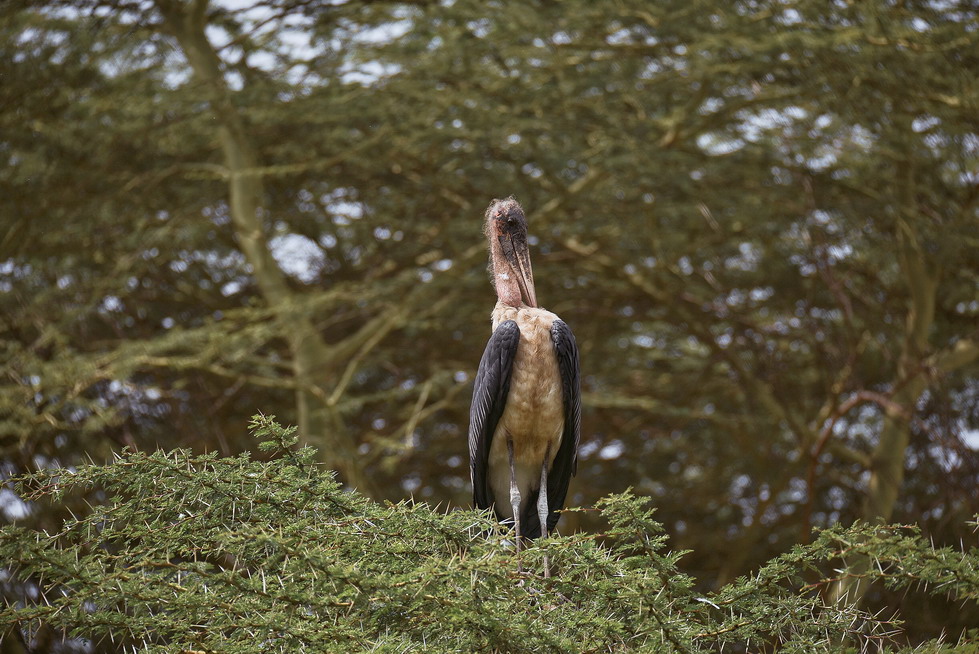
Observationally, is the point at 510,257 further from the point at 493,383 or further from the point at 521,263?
the point at 493,383

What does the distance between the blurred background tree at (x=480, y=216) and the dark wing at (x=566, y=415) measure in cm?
369

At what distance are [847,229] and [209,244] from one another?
6.26 metres

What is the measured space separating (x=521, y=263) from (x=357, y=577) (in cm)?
328

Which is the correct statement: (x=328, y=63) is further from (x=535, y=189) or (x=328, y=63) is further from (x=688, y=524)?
(x=688, y=524)

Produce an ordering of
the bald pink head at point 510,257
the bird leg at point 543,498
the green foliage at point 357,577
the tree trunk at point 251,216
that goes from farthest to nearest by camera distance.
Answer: the tree trunk at point 251,216 < the bald pink head at point 510,257 < the bird leg at point 543,498 < the green foliage at point 357,577

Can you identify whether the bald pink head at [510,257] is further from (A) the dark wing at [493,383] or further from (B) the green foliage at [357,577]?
(B) the green foliage at [357,577]

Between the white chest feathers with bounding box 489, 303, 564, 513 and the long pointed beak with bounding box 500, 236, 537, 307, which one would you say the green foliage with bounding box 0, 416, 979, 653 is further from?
the long pointed beak with bounding box 500, 236, 537, 307

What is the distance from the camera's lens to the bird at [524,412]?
5895 millimetres

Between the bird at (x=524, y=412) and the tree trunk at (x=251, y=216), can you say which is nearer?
the bird at (x=524, y=412)

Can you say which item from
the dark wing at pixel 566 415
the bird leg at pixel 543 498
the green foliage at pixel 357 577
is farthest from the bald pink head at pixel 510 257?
the green foliage at pixel 357 577

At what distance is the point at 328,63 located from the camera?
1120cm

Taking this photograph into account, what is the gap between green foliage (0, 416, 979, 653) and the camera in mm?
3439

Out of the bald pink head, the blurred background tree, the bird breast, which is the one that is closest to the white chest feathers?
the bird breast

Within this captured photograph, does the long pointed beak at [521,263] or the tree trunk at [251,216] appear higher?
the long pointed beak at [521,263]
